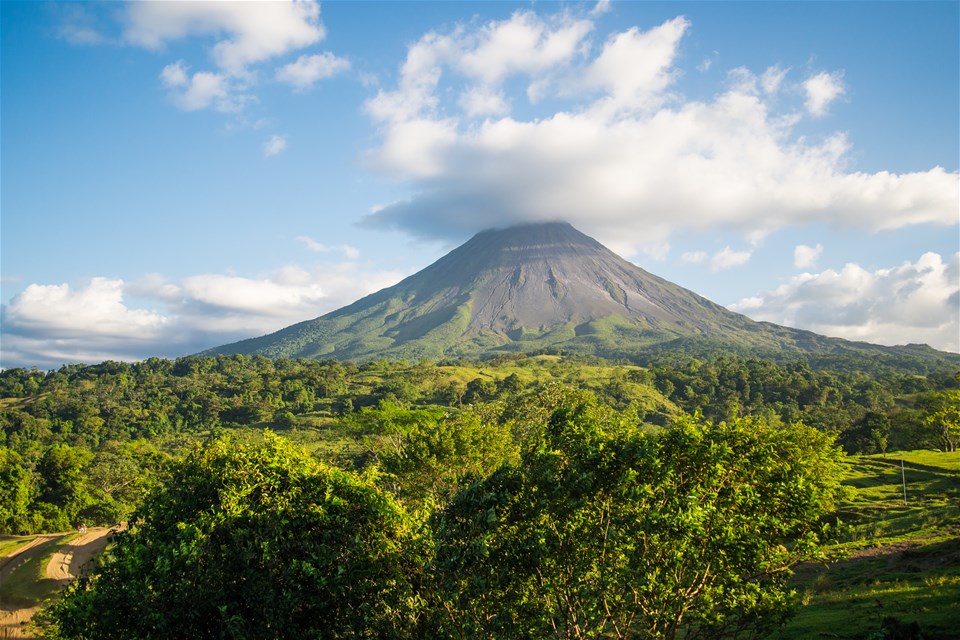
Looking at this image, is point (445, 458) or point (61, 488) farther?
point (61, 488)

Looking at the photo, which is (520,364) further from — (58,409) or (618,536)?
(618,536)

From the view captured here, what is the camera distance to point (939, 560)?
16953mm

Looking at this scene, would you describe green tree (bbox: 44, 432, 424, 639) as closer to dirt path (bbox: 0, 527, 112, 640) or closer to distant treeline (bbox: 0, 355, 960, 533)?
dirt path (bbox: 0, 527, 112, 640)

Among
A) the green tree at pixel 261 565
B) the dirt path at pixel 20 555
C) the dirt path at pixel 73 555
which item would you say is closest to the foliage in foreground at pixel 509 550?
the green tree at pixel 261 565

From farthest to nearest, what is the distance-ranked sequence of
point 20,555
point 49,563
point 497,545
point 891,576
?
1. point 20,555
2. point 49,563
3. point 891,576
4. point 497,545

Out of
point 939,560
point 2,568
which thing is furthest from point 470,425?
point 2,568

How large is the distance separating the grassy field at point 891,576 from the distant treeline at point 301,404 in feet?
86.8

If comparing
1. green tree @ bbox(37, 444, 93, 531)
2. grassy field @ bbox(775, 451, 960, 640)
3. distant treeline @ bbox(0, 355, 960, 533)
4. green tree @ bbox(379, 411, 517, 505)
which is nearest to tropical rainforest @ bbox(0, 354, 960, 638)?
grassy field @ bbox(775, 451, 960, 640)

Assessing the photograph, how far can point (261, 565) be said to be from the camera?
30.9ft

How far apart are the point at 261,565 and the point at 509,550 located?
169 inches

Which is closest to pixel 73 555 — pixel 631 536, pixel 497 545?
pixel 497 545

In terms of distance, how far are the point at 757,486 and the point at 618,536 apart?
2316 mm

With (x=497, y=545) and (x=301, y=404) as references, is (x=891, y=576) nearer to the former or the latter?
(x=497, y=545)

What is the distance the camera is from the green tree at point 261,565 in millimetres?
9109
